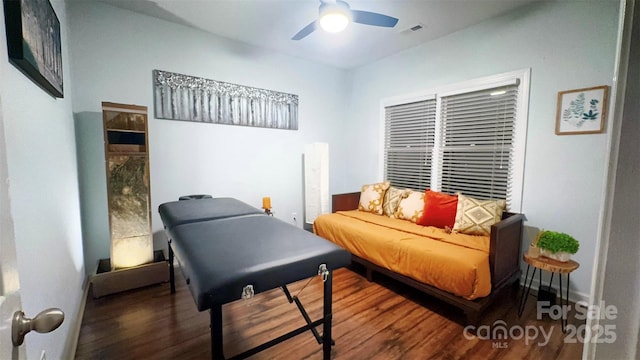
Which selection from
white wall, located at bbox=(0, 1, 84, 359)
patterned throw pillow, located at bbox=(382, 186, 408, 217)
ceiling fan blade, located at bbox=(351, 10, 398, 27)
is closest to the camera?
white wall, located at bbox=(0, 1, 84, 359)

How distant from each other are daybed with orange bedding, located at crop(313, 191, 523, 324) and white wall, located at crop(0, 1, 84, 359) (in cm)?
223

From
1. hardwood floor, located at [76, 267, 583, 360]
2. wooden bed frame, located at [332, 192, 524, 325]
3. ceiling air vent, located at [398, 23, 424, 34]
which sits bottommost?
hardwood floor, located at [76, 267, 583, 360]

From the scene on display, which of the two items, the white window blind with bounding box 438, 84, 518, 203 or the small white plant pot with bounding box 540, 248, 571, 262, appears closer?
the small white plant pot with bounding box 540, 248, 571, 262

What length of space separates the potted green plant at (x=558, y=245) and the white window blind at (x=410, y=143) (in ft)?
4.77

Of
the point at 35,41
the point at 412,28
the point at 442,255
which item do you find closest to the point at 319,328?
the point at 442,255

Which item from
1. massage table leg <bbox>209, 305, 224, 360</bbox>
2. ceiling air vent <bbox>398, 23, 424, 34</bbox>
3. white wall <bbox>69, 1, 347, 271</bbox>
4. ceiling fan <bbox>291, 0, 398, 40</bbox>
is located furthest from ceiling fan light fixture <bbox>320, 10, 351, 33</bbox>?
massage table leg <bbox>209, 305, 224, 360</bbox>

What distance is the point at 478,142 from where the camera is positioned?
2.84m

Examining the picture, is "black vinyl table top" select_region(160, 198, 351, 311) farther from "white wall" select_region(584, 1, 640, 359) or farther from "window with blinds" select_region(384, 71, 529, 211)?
"window with blinds" select_region(384, 71, 529, 211)

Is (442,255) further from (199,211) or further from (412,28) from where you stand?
(412,28)

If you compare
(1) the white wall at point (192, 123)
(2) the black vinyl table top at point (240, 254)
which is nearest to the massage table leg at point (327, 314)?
(2) the black vinyl table top at point (240, 254)

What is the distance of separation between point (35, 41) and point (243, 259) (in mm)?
1423

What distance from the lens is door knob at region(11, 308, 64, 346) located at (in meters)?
0.47

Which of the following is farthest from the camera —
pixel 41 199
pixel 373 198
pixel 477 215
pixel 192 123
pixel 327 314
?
pixel 373 198

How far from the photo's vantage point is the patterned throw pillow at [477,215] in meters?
2.43
